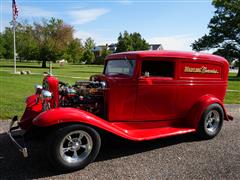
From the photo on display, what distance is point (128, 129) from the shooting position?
5398 millimetres

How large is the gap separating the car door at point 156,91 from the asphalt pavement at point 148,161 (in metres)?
0.61

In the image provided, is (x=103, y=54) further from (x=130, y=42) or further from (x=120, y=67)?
(x=120, y=67)

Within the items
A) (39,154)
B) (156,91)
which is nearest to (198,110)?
(156,91)

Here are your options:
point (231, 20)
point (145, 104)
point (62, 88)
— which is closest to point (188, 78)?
point (145, 104)

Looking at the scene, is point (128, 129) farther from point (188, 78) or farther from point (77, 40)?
point (77, 40)

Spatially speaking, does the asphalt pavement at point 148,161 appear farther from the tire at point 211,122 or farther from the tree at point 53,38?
the tree at point 53,38

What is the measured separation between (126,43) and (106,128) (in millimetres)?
64876

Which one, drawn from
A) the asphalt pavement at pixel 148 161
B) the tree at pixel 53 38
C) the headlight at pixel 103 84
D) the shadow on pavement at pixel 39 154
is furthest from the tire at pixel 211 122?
the tree at pixel 53 38

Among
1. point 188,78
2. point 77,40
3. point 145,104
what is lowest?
point 145,104

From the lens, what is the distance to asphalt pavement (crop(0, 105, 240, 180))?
429 cm

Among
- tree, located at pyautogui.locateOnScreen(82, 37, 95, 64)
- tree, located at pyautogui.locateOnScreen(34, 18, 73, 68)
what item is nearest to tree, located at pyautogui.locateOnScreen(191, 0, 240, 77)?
tree, located at pyautogui.locateOnScreen(34, 18, 73, 68)

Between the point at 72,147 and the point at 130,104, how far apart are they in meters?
1.41

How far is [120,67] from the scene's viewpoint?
5859 millimetres

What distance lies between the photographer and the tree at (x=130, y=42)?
68562 mm
